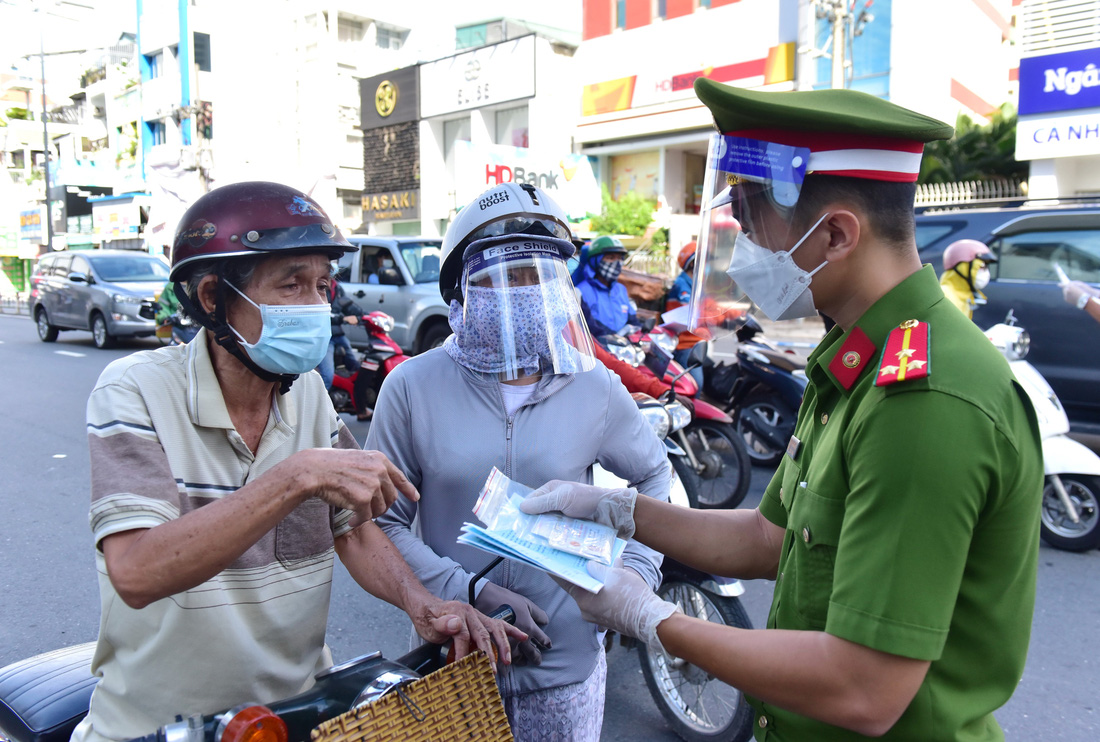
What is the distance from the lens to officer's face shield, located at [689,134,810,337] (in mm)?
1335

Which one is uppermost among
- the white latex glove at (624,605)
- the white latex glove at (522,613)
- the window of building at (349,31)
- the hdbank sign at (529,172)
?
the window of building at (349,31)

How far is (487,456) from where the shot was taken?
6.34 feet

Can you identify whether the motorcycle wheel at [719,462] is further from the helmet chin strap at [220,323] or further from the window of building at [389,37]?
the window of building at [389,37]

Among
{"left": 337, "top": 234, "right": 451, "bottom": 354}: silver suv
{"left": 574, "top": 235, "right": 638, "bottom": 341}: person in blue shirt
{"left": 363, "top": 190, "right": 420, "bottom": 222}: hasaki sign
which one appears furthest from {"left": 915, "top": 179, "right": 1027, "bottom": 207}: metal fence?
{"left": 363, "top": 190, "right": 420, "bottom": 222}: hasaki sign

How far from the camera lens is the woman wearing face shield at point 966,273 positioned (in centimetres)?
578

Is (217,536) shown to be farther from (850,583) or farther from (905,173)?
(905,173)

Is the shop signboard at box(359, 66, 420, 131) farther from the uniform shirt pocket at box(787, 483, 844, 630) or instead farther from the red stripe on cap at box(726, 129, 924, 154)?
the uniform shirt pocket at box(787, 483, 844, 630)

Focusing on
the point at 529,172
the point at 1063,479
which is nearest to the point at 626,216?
the point at 529,172

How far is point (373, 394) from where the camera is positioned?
8148 mm

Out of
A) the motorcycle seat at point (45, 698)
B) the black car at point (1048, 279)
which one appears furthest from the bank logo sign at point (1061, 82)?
the motorcycle seat at point (45, 698)

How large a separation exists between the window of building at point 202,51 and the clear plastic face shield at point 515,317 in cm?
3567

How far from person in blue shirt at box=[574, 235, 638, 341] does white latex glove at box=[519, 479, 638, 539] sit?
4.82m

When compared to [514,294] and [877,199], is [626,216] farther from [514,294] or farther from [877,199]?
[877,199]

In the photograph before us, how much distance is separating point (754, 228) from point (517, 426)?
780 millimetres
